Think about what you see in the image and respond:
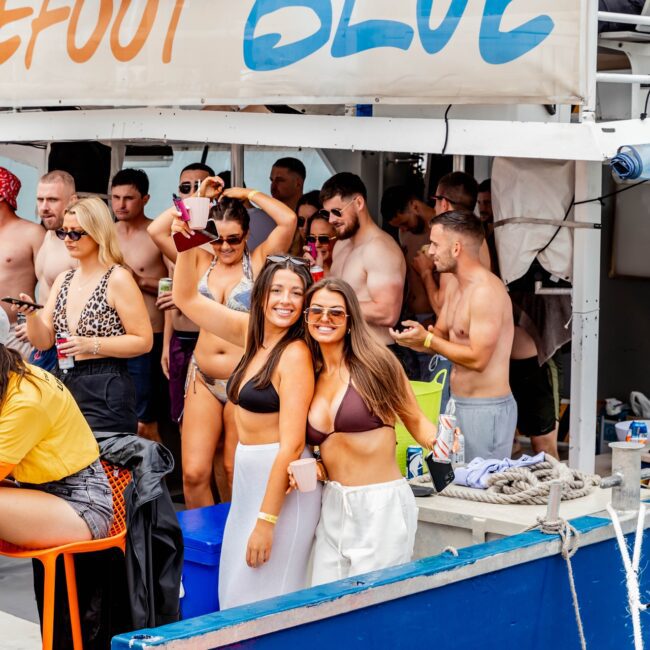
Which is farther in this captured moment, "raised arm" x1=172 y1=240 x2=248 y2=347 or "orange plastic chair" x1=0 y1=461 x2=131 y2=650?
"raised arm" x1=172 y1=240 x2=248 y2=347

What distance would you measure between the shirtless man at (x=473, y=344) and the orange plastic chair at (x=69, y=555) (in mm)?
1984

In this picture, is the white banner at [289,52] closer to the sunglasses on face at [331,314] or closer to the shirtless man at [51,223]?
the shirtless man at [51,223]

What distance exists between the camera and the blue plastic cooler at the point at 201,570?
5.02 meters

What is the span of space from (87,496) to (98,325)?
1.84m

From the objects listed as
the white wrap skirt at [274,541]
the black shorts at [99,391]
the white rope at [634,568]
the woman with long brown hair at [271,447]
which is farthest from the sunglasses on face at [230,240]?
the white rope at [634,568]

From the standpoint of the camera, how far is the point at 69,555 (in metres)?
4.41

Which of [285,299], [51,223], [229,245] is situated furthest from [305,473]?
[51,223]

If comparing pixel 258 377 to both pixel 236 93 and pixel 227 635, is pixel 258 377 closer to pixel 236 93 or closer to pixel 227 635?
pixel 227 635

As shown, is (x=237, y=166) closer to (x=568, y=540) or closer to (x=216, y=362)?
(x=216, y=362)

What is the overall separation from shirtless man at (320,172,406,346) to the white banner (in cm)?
72

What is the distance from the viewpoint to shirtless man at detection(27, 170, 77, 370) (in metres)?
7.65

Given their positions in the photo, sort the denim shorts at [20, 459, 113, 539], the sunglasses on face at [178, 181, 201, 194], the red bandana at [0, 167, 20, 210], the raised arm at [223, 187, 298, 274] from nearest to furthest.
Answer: the denim shorts at [20, 459, 113, 539]
the raised arm at [223, 187, 298, 274]
the sunglasses on face at [178, 181, 201, 194]
the red bandana at [0, 167, 20, 210]

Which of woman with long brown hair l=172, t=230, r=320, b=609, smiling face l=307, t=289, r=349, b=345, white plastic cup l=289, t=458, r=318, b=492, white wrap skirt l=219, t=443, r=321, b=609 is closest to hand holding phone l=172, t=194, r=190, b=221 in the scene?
woman with long brown hair l=172, t=230, r=320, b=609

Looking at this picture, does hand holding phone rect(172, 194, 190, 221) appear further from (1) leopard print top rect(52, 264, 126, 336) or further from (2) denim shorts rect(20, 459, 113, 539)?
(2) denim shorts rect(20, 459, 113, 539)
